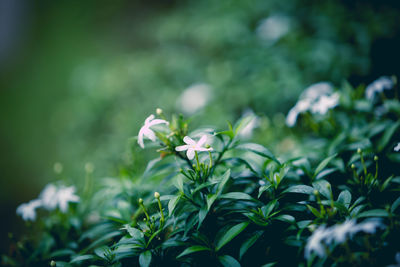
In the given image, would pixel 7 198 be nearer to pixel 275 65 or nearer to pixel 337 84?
pixel 275 65

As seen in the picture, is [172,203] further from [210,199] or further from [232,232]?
[232,232]

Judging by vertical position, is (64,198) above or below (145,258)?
above

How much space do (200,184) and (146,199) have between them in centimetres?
39

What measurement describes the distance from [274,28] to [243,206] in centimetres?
209

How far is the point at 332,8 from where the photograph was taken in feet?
8.52

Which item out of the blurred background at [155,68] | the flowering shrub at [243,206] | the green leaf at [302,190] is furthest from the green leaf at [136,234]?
the green leaf at [302,190]

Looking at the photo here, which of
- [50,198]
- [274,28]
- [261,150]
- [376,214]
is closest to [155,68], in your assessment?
[274,28]

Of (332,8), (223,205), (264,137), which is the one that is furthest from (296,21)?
(223,205)

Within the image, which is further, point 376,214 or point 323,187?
point 323,187

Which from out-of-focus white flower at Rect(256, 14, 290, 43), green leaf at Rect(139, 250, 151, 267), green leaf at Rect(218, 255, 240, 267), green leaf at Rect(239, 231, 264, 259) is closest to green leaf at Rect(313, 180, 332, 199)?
green leaf at Rect(239, 231, 264, 259)

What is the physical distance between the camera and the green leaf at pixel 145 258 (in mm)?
945

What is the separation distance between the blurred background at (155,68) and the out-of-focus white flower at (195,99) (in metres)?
0.01

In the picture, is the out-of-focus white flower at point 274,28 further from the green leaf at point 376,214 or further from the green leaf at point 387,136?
the green leaf at point 376,214

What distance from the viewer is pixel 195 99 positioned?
2.54 m
